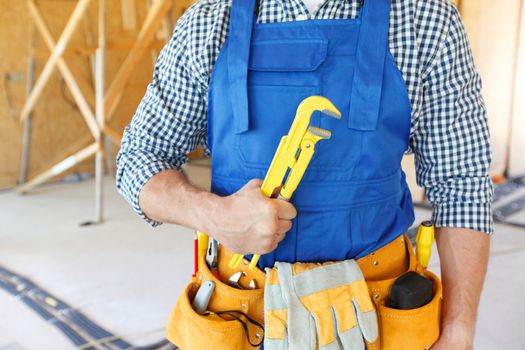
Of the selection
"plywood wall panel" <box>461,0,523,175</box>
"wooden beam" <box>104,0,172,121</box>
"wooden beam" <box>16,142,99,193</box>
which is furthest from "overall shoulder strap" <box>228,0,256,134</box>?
"plywood wall panel" <box>461,0,523,175</box>

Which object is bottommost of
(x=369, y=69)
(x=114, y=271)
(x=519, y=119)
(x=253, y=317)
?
(x=114, y=271)

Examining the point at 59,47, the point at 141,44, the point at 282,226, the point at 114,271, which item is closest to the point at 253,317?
the point at 282,226

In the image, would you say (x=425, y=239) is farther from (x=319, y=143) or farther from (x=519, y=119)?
(x=519, y=119)

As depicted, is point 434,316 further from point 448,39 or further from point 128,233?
point 128,233

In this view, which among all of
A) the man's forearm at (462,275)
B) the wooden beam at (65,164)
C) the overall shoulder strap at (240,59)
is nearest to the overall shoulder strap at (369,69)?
the overall shoulder strap at (240,59)

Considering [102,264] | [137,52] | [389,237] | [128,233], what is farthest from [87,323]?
[137,52]

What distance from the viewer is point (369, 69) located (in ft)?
2.47

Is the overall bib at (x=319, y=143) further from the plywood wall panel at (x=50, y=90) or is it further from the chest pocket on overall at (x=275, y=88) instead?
the plywood wall panel at (x=50, y=90)

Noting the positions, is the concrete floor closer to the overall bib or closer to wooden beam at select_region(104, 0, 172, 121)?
wooden beam at select_region(104, 0, 172, 121)

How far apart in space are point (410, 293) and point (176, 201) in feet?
1.29

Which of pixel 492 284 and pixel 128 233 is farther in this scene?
pixel 128 233

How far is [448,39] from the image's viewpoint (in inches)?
30.7

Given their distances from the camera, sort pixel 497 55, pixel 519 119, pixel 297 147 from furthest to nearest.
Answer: pixel 519 119, pixel 497 55, pixel 297 147

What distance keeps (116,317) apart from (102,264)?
1.93 ft
